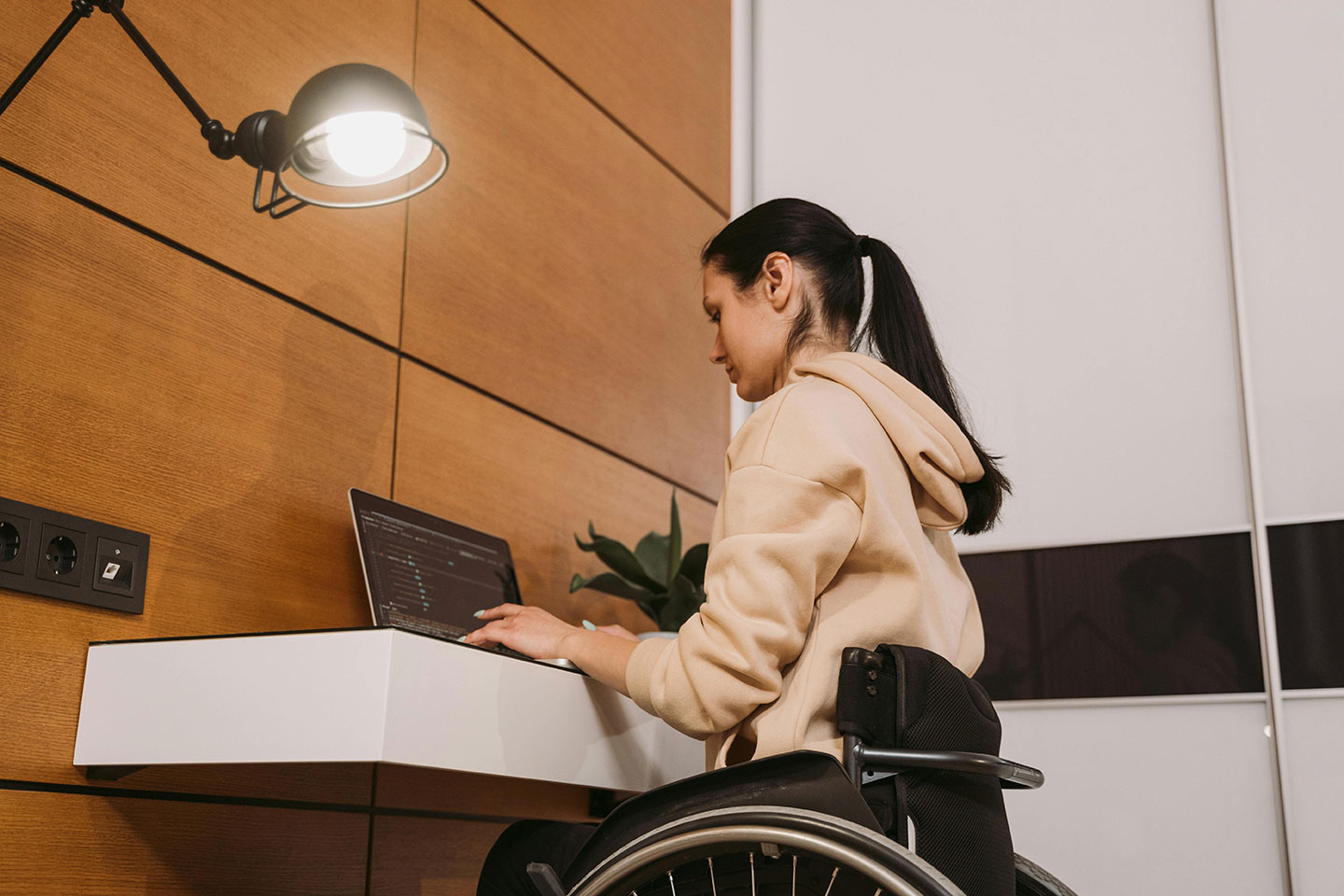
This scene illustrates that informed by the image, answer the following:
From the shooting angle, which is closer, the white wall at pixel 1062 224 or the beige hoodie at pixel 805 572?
the beige hoodie at pixel 805 572

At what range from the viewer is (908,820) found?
117 cm

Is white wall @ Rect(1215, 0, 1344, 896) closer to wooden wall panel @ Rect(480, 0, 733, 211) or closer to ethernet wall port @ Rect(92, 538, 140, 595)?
wooden wall panel @ Rect(480, 0, 733, 211)

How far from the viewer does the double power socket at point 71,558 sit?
1.32 m

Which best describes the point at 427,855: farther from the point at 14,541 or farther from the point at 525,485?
the point at 14,541

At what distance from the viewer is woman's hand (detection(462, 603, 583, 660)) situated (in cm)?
142

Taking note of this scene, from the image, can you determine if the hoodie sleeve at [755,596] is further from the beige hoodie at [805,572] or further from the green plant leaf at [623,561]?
the green plant leaf at [623,561]

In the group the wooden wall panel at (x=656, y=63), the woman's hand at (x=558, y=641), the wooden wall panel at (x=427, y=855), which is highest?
the wooden wall panel at (x=656, y=63)

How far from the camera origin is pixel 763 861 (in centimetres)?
108

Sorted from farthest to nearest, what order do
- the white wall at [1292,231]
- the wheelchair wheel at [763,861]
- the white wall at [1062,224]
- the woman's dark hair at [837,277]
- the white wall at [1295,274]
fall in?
the white wall at [1062,224]
the white wall at [1292,231]
the white wall at [1295,274]
the woman's dark hair at [837,277]
the wheelchair wheel at [763,861]

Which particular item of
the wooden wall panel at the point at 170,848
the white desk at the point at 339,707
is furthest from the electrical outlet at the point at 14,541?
the wooden wall panel at the point at 170,848

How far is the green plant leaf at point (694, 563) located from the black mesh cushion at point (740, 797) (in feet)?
3.19

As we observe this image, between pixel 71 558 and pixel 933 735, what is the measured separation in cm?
99

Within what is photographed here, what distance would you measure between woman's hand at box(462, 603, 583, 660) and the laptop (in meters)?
0.16

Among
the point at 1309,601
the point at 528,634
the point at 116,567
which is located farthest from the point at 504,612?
the point at 1309,601
